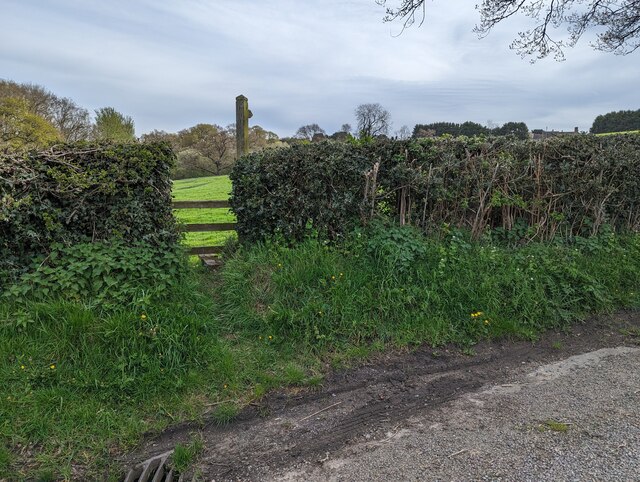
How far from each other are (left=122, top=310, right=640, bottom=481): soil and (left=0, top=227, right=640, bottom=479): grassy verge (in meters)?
0.15

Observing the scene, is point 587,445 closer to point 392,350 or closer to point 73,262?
point 392,350

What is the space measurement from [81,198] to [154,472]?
2.89m

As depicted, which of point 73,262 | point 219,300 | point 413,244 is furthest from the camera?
point 413,244

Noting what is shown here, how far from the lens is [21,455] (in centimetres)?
281

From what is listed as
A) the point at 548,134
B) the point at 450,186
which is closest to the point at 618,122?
the point at 548,134

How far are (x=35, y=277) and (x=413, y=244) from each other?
164 inches

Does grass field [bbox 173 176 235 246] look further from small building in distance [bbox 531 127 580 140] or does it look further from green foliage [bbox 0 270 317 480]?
small building in distance [bbox 531 127 580 140]

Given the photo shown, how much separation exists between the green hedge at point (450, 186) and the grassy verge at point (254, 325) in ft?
1.29

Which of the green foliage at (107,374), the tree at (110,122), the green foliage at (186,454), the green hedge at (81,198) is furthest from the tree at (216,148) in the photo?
the green foliage at (186,454)

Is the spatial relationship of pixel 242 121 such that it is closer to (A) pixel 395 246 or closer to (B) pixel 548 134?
(A) pixel 395 246

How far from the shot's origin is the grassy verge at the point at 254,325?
3.09 meters

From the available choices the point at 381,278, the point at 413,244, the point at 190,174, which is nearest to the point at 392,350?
the point at 381,278

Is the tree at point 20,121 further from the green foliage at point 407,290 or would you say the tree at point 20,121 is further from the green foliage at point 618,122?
the green foliage at point 618,122

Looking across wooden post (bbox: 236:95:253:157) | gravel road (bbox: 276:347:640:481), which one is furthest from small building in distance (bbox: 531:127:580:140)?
wooden post (bbox: 236:95:253:157)
